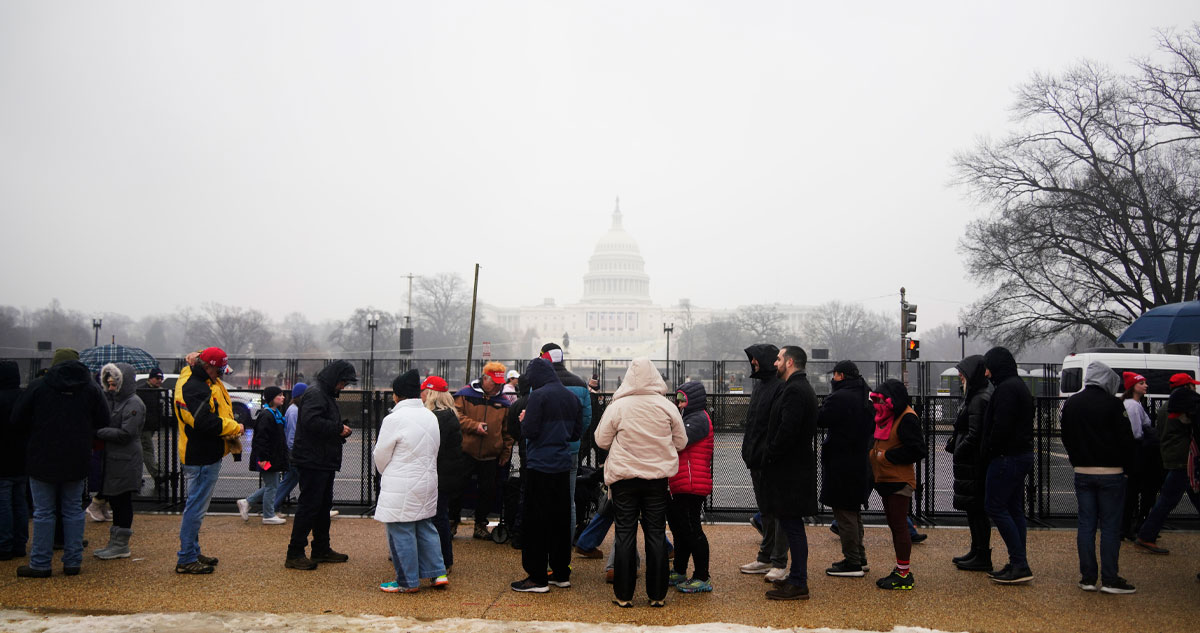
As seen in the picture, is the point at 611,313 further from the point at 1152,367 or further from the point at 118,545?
the point at 118,545

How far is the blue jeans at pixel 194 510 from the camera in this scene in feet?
24.1

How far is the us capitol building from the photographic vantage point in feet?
438

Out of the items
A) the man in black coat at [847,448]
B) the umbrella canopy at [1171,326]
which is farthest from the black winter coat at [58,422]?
the umbrella canopy at [1171,326]

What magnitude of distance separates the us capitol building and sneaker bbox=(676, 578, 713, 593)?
118m

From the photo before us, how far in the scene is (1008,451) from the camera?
7152 mm

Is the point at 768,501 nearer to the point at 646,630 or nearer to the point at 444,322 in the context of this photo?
the point at 646,630

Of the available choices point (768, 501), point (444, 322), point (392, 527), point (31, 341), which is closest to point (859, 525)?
point (768, 501)

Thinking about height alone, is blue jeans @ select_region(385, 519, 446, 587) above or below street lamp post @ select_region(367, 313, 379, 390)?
below

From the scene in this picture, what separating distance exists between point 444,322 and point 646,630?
253 feet

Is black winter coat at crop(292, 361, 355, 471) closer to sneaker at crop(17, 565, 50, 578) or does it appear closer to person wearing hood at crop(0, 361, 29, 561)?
sneaker at crop(17, 565, 50, 578)

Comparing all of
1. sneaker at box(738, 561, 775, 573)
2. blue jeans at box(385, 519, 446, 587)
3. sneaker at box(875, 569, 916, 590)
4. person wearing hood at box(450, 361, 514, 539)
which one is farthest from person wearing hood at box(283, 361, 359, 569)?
sneaker at box(875, 569, 916, 590)

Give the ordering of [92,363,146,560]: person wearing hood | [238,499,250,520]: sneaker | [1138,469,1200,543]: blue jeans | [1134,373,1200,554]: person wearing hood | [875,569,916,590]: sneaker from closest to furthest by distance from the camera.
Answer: [875,569,916,590]: sneaker
[92,363,146,560]: person wearing hood
[1134,373,1200,554]: person wearing hood
[1138,469,1200,543]: blue jeans
[238,499,250,520]: sneaker

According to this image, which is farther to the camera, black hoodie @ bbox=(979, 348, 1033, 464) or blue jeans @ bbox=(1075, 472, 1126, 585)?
black hoodie @ bbox=(979, 348, 1033, 464)

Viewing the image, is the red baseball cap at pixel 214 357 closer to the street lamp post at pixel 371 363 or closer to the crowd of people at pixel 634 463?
the crowd of people at pixel 634 463
